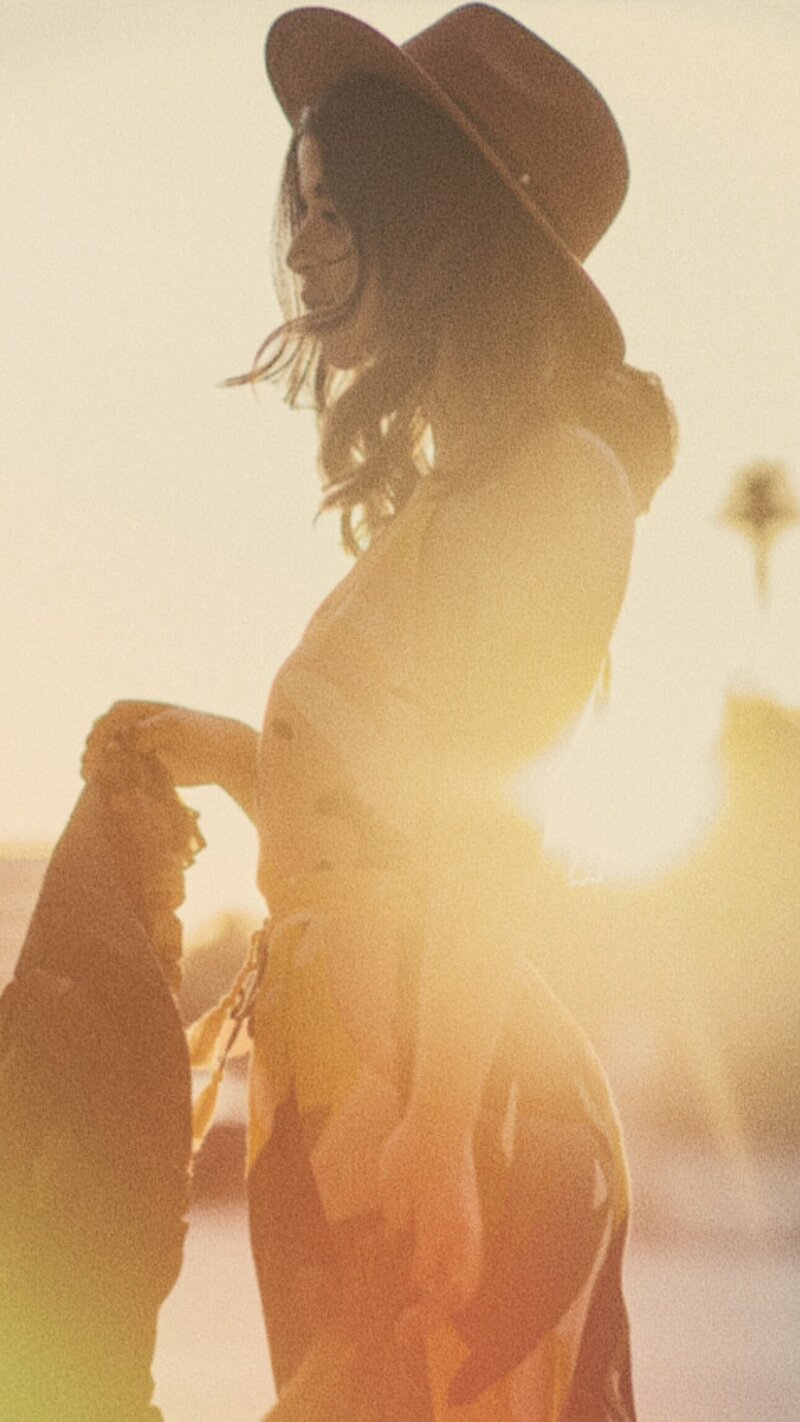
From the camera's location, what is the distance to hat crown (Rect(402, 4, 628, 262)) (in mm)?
1175

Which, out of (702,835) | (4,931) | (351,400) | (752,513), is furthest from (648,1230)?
(752,513)

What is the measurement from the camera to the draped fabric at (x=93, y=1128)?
1253mm

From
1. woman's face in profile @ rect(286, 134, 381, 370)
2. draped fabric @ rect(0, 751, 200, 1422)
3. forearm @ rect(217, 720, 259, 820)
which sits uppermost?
woman's face in profile @ rect(286, 134, 381, 370)

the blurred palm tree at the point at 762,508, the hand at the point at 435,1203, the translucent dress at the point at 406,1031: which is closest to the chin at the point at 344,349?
the translucent dress at the point at 406,1031

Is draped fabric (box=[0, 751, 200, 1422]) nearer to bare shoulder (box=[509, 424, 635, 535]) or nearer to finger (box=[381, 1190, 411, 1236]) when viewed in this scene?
finger (box=[381, 1190, 411, 1236])

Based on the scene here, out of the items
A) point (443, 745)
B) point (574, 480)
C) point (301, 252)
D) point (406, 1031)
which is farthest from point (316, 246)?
point (406, 1031)

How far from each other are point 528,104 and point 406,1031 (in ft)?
3.06

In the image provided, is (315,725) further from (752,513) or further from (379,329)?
(752,513)

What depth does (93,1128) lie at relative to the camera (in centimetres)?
131

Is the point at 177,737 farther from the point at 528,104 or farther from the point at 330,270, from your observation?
the point at 528,104

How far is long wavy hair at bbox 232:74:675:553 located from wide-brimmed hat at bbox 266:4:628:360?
23 mm

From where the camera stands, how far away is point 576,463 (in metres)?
1.07

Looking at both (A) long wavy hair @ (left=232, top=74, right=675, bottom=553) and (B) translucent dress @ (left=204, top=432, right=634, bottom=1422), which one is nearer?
(B) translucent dress @ (left=204, top=432, right=634, bottom=1422)

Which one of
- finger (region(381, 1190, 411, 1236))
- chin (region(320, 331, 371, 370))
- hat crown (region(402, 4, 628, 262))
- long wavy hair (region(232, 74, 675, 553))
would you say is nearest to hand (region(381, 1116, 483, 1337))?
finger (region(381, 1190, 411, 1236))
